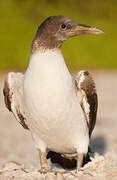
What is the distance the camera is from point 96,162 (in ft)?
20.7

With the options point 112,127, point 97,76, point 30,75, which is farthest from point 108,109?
point 30,75

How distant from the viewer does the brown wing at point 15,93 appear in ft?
20.8

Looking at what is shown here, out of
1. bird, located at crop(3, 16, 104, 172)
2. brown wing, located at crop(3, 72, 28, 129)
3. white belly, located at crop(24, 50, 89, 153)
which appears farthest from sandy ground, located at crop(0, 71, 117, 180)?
brown wing, located at crop(3, 72, 28, 129)

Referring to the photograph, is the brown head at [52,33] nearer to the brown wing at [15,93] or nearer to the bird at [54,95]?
the bird at [54,95]

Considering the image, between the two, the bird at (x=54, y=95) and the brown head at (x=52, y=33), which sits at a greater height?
the brown head at (x=52, y=33)

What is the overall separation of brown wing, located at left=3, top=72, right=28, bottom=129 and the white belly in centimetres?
35

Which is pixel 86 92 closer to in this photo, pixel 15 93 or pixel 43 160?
pixel 15 93

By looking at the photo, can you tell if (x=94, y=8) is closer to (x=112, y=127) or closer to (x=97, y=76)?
(x=97, y=76)

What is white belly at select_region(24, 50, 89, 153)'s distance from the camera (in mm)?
5617

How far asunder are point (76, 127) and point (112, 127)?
6.33 meters

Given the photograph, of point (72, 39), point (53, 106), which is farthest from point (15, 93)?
point (72, 39)

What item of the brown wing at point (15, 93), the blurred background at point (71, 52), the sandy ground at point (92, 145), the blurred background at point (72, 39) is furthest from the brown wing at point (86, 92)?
the blurred background at point (72, 39)

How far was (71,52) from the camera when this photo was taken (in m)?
29.8

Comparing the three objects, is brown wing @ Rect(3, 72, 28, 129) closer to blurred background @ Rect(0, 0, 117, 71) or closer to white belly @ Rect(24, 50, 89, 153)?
white belly @ Rect(24, 50, 89, 153)
